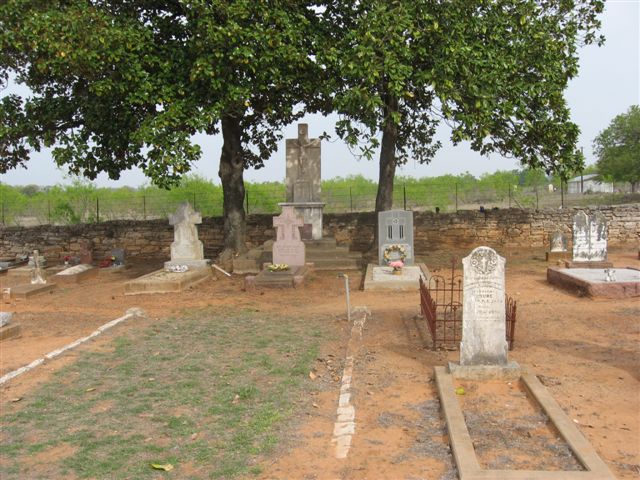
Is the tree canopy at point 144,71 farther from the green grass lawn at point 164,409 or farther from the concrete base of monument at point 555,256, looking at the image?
the concrete base of monument at point 555,256

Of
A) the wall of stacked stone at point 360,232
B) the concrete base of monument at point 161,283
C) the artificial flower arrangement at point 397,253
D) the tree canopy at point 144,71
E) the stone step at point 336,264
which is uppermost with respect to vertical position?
the tree canopy at point 144,71

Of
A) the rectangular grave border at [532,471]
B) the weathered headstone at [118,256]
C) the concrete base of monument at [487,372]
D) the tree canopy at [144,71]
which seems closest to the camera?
the rectangular grave border at [532,471]

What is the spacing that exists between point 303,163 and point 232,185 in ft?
8.57

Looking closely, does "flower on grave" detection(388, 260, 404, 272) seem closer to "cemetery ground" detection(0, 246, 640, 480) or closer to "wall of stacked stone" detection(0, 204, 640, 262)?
"cemetery ground" detection(0, 246, 640, 480)

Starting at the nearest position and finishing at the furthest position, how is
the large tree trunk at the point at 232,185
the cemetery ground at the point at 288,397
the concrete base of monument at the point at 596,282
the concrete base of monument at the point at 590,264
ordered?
the cemetery ground at the point at 288,397, the concrete base of monument at the point at 596,282, the concrete base of monument at the point at 590,264, the large tree trunk at the point at 232,185

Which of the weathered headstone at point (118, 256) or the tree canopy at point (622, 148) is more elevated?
the tree canopy at point (622, 148)

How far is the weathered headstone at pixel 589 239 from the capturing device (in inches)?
550

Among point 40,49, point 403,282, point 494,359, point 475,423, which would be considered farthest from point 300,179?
point 475,423

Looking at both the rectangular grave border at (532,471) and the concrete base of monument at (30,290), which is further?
the concrete base of monument at (30,290)

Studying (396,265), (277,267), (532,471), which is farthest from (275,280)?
(532,471)

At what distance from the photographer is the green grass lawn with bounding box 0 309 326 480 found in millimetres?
4270

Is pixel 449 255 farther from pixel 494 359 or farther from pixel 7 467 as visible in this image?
pixel 7 467

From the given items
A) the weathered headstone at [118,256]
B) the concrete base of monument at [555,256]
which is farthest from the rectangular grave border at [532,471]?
the weathered headstone at [118,256]

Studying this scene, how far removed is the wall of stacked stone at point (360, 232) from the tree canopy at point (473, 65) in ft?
16.2
